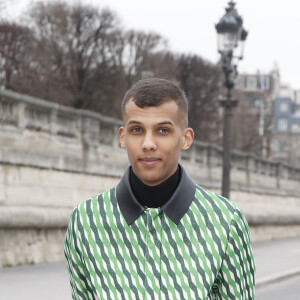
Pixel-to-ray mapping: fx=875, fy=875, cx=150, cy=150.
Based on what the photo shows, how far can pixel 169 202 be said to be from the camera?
7.70ft

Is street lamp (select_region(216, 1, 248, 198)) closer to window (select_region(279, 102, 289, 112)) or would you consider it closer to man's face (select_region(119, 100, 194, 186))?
man's face (select_region(119, 100, 194, 186))

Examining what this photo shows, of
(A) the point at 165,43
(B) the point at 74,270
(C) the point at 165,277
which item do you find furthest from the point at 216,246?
(A) the point at 165,43

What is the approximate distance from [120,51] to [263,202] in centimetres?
1779

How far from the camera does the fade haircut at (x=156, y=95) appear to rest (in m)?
2.31

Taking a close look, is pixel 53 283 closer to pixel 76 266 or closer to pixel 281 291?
pixel 281 291

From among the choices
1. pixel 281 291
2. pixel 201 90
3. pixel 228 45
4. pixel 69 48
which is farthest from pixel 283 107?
pixel 281 291

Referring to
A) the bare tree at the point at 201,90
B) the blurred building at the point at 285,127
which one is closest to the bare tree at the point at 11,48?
the bare tree at the point at 201,90

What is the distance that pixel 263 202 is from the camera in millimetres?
32594

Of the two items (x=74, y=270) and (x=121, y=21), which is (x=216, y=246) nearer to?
(x=74, y=270)

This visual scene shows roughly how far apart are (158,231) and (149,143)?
0.24 metres

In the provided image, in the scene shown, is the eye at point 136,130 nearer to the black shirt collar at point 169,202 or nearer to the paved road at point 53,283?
the black shirt collar at point 169,202

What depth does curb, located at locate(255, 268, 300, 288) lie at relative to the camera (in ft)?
44.1

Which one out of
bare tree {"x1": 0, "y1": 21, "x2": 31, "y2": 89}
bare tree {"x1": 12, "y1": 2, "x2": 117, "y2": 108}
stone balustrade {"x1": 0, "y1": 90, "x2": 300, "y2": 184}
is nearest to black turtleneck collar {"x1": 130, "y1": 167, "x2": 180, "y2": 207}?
stone balustrade {"x1": 0, "y1": 90, "x2": 300, "y2": 184}

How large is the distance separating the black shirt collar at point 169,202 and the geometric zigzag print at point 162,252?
17 mm
